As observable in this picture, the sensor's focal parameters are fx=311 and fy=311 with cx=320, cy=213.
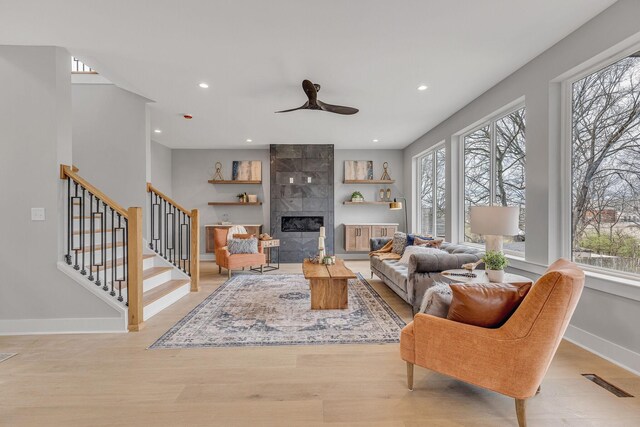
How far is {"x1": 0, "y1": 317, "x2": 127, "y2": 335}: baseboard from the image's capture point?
301 cm

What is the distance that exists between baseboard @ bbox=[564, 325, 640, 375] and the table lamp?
955 millimetres

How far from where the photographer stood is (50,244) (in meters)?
3.01

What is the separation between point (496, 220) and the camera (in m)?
2.78

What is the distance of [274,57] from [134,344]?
10.0 ft

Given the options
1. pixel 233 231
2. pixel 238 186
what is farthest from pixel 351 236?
pixel 238 186

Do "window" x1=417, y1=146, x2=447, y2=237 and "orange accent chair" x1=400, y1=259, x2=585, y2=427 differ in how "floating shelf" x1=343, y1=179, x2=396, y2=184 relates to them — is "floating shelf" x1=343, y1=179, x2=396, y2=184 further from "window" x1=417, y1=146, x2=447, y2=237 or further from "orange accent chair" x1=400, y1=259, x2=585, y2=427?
"orange accent chair" x1=400, y1=259, x2=585, y2=427

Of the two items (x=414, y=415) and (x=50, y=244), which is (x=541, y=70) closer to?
(x=414, y=415)

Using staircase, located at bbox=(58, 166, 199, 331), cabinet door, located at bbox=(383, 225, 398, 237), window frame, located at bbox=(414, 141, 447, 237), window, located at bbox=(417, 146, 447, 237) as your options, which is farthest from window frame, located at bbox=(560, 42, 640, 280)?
cabinet door, located at bbox=(383, 225, 398, 237)

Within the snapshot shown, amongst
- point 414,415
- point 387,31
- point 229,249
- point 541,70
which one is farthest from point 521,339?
point 229,249

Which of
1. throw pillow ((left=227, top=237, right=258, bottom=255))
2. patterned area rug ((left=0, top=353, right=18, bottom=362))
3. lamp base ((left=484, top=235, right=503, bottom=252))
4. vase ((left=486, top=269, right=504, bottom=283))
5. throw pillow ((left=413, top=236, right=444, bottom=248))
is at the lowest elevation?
patterned area rug ((left=0, top=353, right=18, bottom=362))

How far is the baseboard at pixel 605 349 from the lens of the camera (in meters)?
2.27

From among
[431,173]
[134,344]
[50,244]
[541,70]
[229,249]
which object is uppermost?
[541,70]

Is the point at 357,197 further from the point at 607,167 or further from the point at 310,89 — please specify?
the point at 607,167

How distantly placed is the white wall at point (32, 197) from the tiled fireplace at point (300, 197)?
4.53 meters
